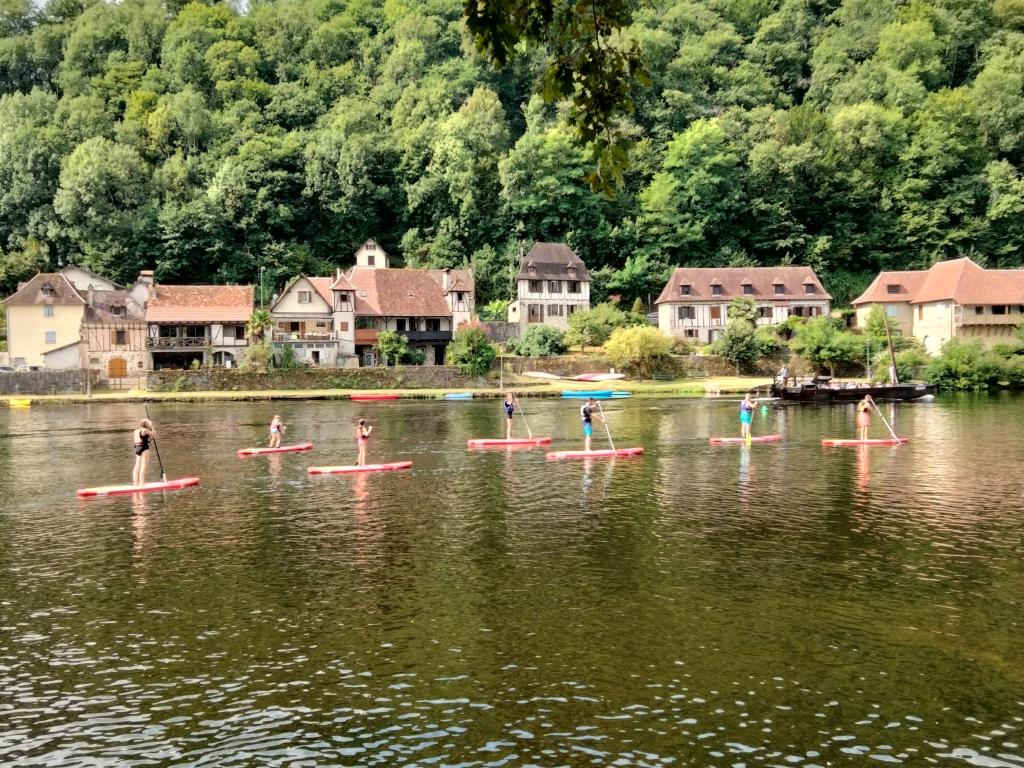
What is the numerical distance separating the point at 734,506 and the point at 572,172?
84.9 m

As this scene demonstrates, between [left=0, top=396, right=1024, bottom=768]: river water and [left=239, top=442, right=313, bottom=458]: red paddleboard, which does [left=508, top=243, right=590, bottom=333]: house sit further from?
[left=0, top=396, right=1024, bottom=768]: river water

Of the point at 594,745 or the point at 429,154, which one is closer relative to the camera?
the point at 594,745

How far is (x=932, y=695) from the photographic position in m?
11.9

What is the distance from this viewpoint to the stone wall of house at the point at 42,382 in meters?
73.7

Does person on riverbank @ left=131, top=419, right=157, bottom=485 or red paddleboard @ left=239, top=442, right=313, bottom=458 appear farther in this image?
red paddleboard @ left=239, top=442, right=313, bottom=458

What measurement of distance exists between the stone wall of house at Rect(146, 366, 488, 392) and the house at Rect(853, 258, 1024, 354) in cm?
4581

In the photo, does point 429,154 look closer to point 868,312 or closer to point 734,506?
point 868,312

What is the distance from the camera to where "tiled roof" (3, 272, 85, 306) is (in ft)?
267

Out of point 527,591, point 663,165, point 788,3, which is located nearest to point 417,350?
point 663,165

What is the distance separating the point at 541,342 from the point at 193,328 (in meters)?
34.2

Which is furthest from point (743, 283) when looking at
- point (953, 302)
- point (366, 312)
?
point (366, 312)

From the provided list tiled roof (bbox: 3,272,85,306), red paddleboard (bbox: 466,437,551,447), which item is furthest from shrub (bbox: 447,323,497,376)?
red paddleboard (bbox: 466,437,551,447)

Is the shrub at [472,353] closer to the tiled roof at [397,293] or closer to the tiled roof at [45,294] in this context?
the tiled roof at [397,293]

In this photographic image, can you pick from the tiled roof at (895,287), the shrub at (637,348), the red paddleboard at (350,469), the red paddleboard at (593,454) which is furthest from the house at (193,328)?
the tiled roof at (895,287)
